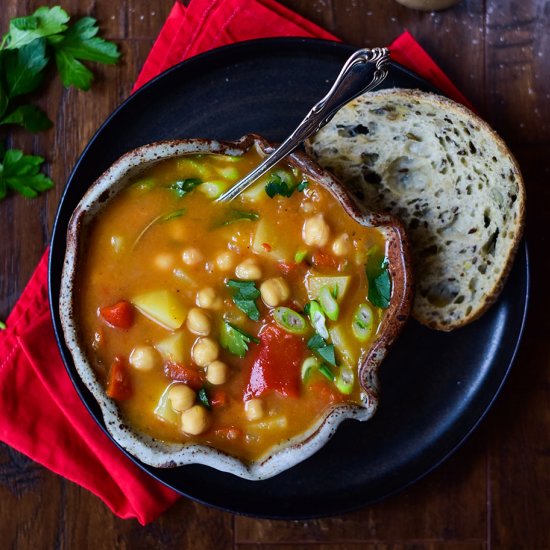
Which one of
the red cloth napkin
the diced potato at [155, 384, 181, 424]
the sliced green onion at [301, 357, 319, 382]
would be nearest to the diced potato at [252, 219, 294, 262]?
the sliced green onion at [301, 357, 319, 382]

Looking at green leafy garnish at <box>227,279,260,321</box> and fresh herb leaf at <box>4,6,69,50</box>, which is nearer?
green leafy garnish at <box>227,279,260,321</box>

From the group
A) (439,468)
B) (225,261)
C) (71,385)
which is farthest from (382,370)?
(71,385)

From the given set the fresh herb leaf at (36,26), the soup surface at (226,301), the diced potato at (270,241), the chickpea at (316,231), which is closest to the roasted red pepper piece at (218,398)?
the soup surface at (226,301)

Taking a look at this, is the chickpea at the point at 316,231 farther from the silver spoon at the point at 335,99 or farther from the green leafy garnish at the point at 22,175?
the green leafy garnish at the point at 22,175

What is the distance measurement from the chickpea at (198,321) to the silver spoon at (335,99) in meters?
0.45

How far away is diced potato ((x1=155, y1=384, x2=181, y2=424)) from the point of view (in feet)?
9.38

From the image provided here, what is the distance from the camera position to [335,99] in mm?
2781

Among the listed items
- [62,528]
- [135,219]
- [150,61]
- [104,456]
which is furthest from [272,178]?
[62,528]

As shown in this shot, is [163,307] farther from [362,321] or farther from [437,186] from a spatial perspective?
[437,186]

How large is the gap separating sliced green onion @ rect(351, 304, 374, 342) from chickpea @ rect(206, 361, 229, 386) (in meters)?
0.54

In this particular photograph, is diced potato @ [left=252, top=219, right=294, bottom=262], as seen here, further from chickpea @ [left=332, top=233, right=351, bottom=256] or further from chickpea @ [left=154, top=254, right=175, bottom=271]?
chickpea @ [left=154, top=254, right=175, bottom=271]

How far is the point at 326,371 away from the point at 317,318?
217 millimetres

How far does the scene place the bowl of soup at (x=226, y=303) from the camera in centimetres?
283

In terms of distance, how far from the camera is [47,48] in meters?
3.46
